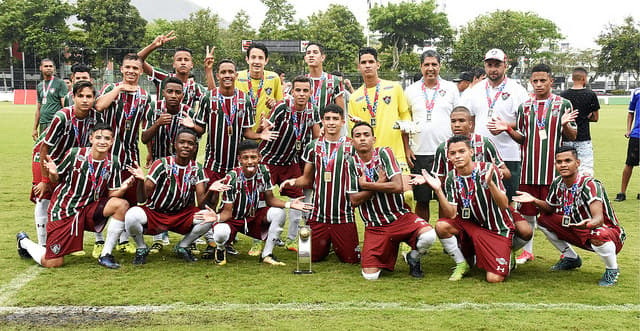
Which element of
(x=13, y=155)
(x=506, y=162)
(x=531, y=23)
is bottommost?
(x=13, y=155)

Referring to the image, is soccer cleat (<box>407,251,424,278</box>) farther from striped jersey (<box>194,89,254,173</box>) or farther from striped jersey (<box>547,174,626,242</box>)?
striped jersey (<box>194,89,254,173</box>)

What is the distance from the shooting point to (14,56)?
218 feet

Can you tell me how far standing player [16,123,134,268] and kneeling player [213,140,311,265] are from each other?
3.20ft

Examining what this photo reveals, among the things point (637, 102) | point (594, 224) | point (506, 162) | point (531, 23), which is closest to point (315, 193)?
point (506, 162)

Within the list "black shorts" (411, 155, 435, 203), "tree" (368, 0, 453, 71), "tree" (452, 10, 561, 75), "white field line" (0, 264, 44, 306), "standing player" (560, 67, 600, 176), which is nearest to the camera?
"white field line" (0, 264, 44, 306)

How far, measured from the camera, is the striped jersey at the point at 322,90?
711 centimetres

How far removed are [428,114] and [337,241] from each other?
164 centimetres

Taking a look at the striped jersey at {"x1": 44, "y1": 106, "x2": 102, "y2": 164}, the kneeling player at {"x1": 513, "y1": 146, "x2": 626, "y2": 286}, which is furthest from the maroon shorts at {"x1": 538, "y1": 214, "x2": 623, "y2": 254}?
the striped jersey at {"x1": 44, "y1": 106, "x2": 102, "y2": 164}

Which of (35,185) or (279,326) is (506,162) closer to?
(279,326)

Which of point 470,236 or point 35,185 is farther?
point 35,185

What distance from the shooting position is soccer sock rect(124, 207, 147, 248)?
604 cm

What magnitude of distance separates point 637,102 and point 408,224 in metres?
6.14

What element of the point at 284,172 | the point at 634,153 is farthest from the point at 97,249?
the point at 634,153

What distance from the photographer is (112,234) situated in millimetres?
6086
